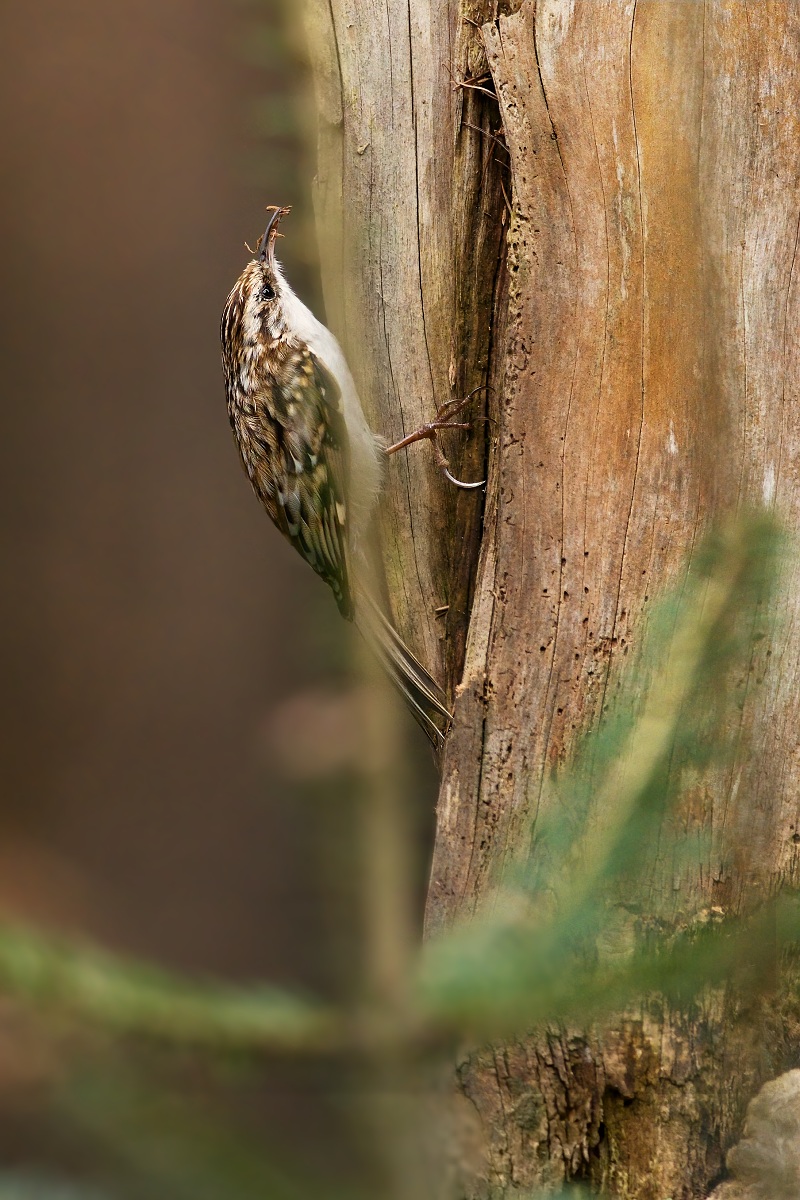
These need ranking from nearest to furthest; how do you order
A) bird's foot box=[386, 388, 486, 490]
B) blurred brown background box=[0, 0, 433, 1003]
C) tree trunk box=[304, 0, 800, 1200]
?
tree trunk box=[304, 0, 800, 1200]
bird's foot box=[386, 388, 486, 490]
blurred brown background box=[0, 0, 433, 1003]

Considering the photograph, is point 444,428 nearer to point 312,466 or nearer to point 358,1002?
point 312,466

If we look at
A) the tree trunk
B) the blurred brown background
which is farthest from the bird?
the blurred brown background

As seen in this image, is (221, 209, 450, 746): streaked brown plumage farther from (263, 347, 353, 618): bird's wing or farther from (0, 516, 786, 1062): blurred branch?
(0, 516, 786, 1062): blurred branch

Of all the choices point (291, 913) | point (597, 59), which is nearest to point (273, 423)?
point (597, 59)

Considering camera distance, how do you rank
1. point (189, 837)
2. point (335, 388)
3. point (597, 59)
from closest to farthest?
point (597, 59)
point (335, 388)
point (189, 837)

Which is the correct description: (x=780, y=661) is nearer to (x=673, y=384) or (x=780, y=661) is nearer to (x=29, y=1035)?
(x=673, y=384)

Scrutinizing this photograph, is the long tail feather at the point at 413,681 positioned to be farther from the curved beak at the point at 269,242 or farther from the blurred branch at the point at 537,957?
the blurred branch at the point at 537,957
